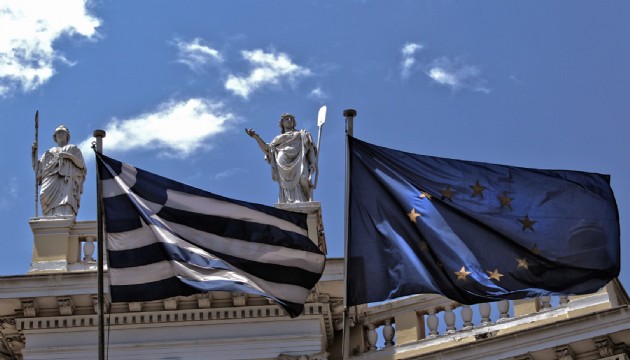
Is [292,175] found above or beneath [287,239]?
above

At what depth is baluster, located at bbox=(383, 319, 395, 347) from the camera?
27.3m

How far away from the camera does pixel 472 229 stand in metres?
21.9

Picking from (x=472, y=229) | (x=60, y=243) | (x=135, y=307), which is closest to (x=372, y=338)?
(x=135, y=307)

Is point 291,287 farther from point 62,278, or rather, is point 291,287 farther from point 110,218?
point 62,278

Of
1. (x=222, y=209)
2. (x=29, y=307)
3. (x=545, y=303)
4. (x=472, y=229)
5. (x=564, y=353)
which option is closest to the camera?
(x=472, y=229)

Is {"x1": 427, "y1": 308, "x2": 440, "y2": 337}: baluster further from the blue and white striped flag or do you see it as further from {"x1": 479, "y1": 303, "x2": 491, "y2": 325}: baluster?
the blue and white striped flag

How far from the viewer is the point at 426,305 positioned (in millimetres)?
27203

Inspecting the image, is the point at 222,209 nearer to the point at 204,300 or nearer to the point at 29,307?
the point at 204,300

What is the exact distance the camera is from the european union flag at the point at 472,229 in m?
21.5

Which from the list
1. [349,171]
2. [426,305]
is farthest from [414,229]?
[426,305]

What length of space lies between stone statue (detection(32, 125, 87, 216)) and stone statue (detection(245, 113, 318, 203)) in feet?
9.53

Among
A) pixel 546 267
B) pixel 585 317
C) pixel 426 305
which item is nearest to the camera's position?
pixel 546 267

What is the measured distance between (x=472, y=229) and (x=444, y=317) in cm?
538

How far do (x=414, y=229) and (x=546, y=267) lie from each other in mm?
1733
